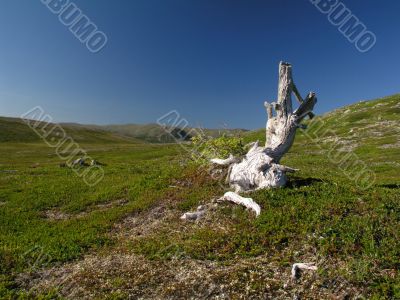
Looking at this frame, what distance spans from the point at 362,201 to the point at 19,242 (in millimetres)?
17769

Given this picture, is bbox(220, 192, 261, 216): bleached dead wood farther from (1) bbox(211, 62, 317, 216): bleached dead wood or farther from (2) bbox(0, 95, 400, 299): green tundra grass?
(1) bbox(211, 62, 317, 216): bleached dead wood

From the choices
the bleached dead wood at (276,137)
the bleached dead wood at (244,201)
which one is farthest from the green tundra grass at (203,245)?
the bleached dead wood at (276,137)

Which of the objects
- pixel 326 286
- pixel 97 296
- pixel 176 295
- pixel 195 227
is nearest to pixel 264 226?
pixel 195 227

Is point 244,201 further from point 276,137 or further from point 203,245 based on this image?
point 276,137

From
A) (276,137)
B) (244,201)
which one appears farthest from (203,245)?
(276,137)

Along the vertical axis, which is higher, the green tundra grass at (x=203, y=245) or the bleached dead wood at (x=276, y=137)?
the bleached dead wood at (x=276, y=137)

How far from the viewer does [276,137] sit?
977 inches

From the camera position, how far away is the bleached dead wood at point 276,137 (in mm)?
22328

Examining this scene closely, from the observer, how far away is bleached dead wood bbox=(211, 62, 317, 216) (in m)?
22.3

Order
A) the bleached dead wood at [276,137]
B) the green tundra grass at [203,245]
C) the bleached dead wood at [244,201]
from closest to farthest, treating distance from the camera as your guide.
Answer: the green tundra grass at [203,245] → the bleached dead wood at [244,201] → the bleached dead wood at [276,137]

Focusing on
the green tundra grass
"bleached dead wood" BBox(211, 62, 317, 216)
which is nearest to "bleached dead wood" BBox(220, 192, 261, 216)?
the green tundra grass

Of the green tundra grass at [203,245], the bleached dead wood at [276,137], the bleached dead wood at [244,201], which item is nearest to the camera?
the green tundra grass at [203,245]

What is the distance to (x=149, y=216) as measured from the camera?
2130 cm

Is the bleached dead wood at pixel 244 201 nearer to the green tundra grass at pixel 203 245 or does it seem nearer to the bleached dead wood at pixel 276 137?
the green tundra grass at pixel 203 245
